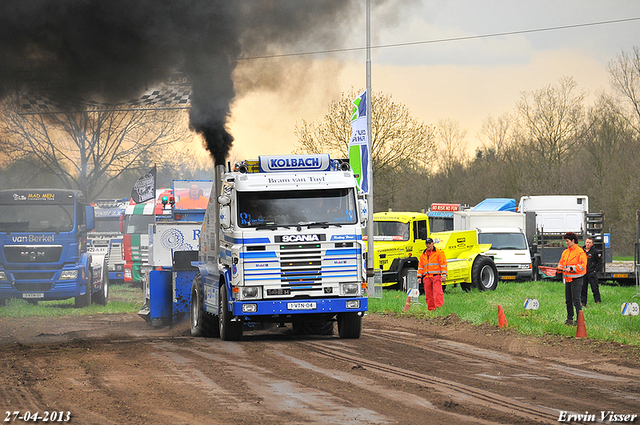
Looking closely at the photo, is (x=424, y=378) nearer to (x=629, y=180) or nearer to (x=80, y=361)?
(x=80, y=361)

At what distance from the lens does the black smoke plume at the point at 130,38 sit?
12.8 m

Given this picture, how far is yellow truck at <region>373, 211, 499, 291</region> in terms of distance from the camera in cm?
2425

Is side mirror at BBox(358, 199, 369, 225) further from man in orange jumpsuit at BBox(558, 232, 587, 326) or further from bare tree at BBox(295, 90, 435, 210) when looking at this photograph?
bare tree at BBox(295, 90, 435, 210)

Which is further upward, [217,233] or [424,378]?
[217,233]

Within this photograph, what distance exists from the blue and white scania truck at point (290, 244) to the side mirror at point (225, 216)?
0.06 ft

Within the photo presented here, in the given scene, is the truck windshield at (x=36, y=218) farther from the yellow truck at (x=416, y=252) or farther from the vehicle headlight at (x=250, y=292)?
the vehicle headlight at (x=250, y=292)

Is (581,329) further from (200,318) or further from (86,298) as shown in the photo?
(86,298)

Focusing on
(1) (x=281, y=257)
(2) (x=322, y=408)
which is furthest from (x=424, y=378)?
(1) (x=281, y=257)

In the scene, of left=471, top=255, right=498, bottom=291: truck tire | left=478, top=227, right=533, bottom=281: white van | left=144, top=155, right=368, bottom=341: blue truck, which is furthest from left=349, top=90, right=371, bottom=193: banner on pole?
left=478, top=227, right=533, bottom=281: white van

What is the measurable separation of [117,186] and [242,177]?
38542mm

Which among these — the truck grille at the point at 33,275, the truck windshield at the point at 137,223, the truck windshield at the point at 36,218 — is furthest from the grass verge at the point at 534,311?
the truck windshield at the point at 137,223

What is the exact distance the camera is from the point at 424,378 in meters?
9.69

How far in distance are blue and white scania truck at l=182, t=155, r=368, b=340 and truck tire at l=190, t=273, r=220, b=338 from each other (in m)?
1.22

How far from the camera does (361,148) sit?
21594 millimetres
